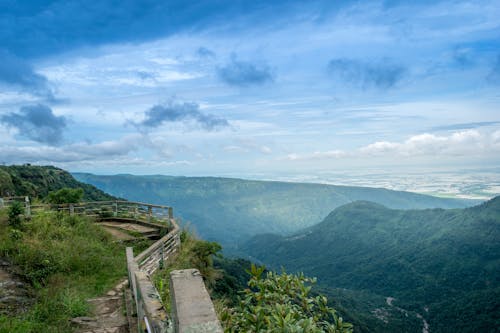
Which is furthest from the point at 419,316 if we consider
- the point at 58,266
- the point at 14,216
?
the point at 58,266

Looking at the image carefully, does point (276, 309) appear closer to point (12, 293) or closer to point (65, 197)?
point (12, 293)

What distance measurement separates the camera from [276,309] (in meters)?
3.68

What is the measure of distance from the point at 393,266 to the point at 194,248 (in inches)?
7385

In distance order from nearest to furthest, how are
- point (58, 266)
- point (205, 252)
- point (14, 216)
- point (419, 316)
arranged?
point (58, 266), point (14, 216), point (205, 252), point (419, 316)

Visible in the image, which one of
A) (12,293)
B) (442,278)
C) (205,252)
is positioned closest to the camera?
(12,293)

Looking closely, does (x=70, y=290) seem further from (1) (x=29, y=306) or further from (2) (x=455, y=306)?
(2) (x=455, y=306)

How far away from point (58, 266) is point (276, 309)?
805 centimetres

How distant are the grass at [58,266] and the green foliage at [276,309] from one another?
368cm

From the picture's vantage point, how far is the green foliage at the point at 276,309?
352cm

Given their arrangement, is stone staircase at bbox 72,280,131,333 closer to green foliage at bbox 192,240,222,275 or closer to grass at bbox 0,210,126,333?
grass at bbox 0,210,126,333

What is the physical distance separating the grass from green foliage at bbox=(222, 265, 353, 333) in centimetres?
368

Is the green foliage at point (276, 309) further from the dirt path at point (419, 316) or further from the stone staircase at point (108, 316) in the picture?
the dirt path at point (419, 316)

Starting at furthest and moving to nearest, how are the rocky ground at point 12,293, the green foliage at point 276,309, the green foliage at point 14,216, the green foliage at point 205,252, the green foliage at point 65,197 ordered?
1. the green foliage at point 65,197
2. the green foliage at point 205,252
3. the green foliage at point 14,216
4. the rocky ground at point 12,293
5. the green foliage at point 276,309

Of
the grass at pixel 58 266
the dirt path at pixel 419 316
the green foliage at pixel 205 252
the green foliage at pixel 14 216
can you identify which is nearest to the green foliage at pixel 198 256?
the green foliage at pixel 205 252
